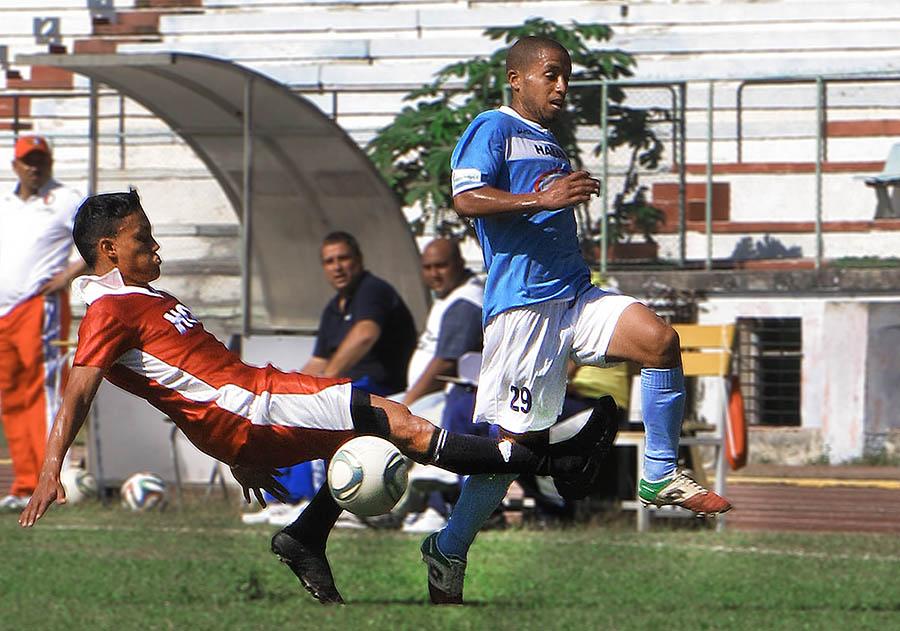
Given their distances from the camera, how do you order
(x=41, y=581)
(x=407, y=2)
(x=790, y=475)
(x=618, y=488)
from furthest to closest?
(x=407, y=2), (x=790, y=475), (x=618, y=488), (x=41, y=581)

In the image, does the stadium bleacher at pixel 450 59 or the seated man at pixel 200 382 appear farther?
the stadium bleacher at pixel 450 59

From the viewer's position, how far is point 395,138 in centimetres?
1476

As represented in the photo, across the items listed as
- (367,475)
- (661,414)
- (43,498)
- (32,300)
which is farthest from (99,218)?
(32,300)

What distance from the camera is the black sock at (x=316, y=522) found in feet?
19.0

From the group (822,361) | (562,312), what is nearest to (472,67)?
(822,361)

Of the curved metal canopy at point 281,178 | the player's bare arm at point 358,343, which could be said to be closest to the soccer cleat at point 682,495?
the player's bare arm at point 358,343

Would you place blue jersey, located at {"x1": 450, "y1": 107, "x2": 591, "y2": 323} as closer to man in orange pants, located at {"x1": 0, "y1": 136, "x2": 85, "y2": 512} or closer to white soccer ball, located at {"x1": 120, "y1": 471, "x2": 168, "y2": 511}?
man in orange pants, located at {"x1": 0, "y1": 136, "x2": 85, "y2": 512}

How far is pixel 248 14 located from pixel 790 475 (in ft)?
28.0

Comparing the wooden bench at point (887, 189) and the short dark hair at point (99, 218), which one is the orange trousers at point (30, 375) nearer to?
the short dark hair at point (99, 218)

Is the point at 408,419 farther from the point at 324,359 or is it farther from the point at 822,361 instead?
the point at 822,361

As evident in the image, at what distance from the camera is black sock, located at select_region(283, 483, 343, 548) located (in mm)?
5793

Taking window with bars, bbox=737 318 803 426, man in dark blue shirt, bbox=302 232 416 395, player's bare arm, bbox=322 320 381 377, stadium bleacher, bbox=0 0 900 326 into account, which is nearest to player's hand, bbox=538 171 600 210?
man in dark blue shirt, bbox=302 232 416 395

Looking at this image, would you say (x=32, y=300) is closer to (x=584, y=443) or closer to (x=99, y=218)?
(x=99, y=218)

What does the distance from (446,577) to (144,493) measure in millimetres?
6319
